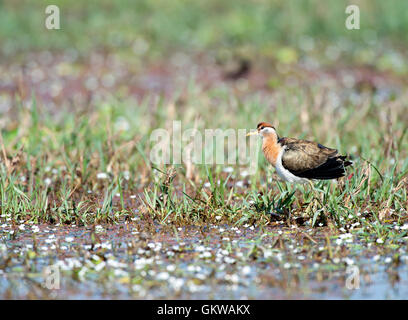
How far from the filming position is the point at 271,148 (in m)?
6.19

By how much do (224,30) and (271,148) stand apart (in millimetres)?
9245

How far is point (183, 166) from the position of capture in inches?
306

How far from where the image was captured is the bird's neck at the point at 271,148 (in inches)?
241

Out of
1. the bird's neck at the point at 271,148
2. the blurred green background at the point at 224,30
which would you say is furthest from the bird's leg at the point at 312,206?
the blurred green background at the point at 224,30

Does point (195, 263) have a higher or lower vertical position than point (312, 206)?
lower

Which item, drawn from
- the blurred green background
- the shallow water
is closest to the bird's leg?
the shallow water

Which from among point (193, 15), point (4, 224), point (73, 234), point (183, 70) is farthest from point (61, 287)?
point (193, 15)

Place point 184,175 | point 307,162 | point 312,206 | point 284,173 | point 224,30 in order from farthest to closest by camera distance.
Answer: point 224,30
point 184,175
point 312,206
point 284,173
point 307,162

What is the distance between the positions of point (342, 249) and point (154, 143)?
3.41m

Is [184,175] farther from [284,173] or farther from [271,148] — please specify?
[284,173]

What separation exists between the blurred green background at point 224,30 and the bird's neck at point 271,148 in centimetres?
708

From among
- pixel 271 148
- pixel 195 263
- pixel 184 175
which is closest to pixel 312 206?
pixel 271 148

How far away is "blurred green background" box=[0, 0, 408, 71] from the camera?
46.1 feet

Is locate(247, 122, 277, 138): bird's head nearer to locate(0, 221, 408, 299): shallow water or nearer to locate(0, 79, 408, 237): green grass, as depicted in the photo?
locate(0, 79, 408, 237): green grass
